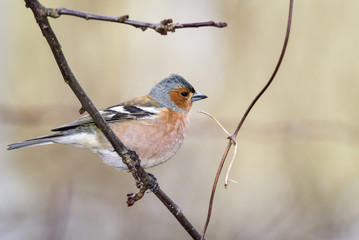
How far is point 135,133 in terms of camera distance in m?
3.83

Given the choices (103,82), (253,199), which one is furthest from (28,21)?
(253,199)

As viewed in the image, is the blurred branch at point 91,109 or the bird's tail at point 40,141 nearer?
the blurred branch at point 91,109

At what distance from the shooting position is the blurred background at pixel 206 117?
5832 millimetres

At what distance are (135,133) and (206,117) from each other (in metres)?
3.28

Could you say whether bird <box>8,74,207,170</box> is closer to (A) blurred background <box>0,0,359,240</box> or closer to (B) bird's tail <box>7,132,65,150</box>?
(B) bird's tail <box>7,132,65,150</box>

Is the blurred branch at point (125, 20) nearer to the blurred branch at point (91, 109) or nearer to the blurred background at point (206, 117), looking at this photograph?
the blurred branch at point (91, 109)

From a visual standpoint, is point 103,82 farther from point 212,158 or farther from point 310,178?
point 310,178

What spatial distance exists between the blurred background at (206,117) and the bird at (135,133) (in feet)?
5.94

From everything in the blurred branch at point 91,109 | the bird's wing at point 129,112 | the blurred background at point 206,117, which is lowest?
the blurred background at point 206,117

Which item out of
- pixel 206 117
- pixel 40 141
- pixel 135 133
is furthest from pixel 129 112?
pixel 206 117

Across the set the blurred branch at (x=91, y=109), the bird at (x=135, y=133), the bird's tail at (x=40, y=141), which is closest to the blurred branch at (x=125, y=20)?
the blurred branch at (x=91, y=109)

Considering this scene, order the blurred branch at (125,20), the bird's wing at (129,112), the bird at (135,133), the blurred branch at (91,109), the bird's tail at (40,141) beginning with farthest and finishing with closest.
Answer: the bird's wing at (129,112) < the bird at (135,133) < the bird's tail at (40,141) < the blurred branch at (91,109) < the blurred branch at (125,20)

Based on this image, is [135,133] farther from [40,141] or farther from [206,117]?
[206,117]

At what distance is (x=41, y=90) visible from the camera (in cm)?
745
